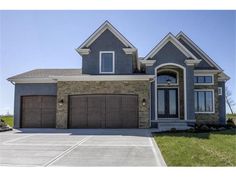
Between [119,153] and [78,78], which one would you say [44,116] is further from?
[119,153]

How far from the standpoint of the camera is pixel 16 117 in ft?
61.3

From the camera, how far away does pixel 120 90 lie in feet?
56.9

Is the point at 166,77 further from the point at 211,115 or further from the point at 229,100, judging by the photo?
the point at 229,100

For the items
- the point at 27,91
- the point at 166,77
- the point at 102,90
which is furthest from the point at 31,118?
the point at 166,77

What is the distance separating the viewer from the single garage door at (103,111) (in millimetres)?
17375

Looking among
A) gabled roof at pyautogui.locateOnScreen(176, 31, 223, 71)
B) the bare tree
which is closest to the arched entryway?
gabled roof at pyautogui.locateOnScreen(176, 31, 223, 71)

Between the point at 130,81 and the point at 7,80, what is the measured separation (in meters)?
8.46

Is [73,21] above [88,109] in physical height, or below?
above

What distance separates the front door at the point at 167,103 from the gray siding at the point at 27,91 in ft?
24.5

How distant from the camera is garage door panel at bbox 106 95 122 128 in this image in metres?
17.4

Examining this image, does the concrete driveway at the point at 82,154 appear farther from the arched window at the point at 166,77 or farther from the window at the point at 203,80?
the window at the point at 203,80

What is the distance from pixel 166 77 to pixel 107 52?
479 cm

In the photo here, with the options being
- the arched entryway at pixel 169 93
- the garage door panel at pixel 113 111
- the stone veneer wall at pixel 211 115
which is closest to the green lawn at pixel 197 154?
the garage door panel at pixel 113 111
